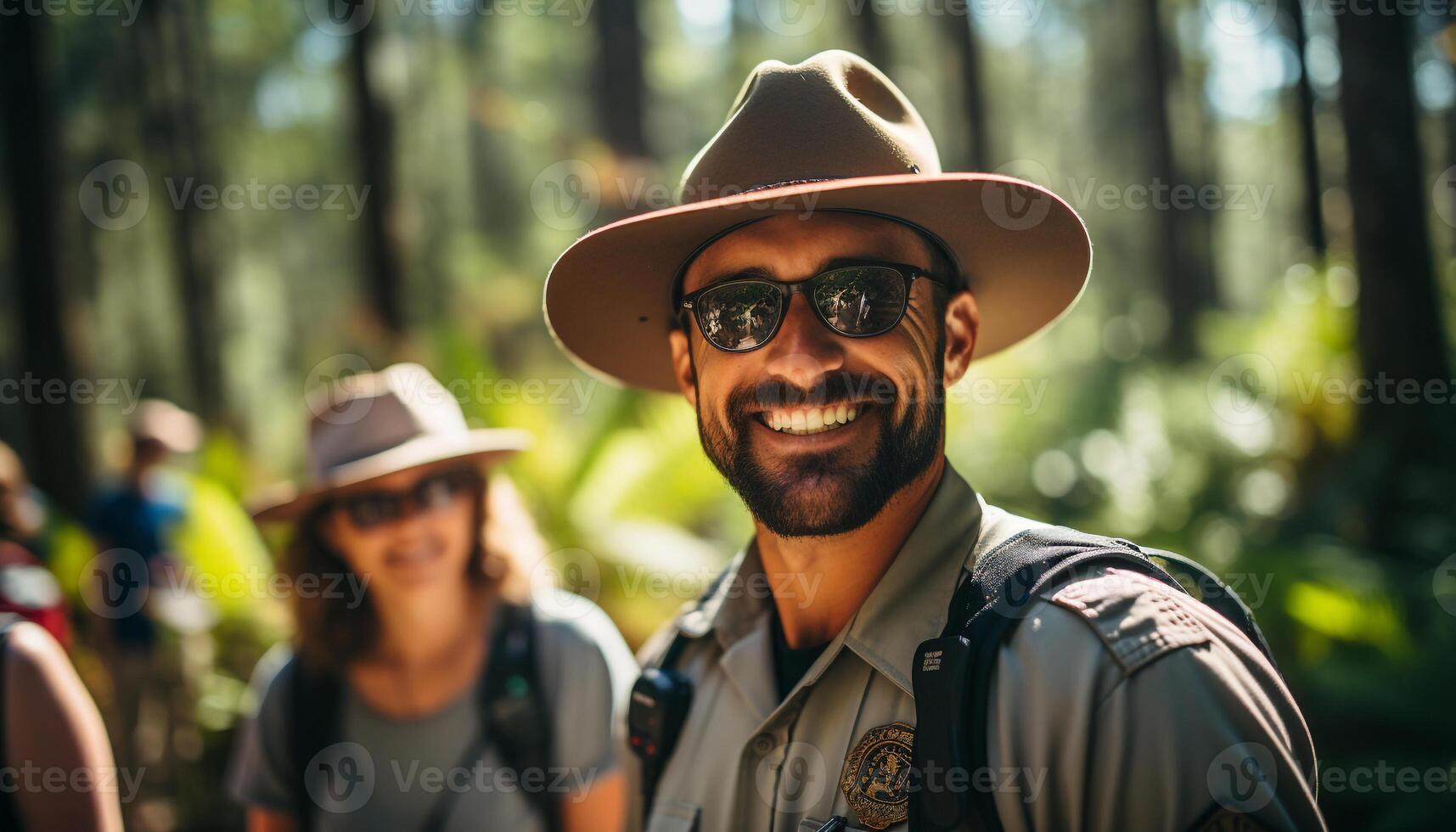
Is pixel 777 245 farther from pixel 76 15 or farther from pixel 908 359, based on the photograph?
pixel 76 15

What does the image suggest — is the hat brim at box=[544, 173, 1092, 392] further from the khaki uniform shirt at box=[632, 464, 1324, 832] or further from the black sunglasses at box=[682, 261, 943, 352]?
the khaki uniform shirt at box=[632, 464, 1324, 832]

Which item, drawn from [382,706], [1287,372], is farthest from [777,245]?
[1287,372]

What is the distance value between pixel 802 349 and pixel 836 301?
126mm

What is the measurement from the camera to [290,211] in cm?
2900

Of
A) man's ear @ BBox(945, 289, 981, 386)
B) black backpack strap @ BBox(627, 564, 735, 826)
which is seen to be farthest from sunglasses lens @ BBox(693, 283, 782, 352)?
black backpack strap @ BBox(627, 564, 735, 826)

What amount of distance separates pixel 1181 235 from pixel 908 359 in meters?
19.3

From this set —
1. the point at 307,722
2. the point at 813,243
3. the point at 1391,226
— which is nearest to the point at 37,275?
the point at 307,722

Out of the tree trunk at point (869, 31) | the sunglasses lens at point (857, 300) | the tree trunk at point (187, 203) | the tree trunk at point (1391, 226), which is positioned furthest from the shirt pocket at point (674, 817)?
the tree trunk at point (187, 203)

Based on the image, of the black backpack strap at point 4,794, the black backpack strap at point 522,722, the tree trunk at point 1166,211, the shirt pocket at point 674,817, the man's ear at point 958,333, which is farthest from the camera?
the tree trunk at point 1166,211

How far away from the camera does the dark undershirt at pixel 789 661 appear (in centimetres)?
212

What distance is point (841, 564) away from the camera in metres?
2.08

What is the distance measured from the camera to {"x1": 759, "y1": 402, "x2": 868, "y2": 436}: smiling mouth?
1927 millimetres

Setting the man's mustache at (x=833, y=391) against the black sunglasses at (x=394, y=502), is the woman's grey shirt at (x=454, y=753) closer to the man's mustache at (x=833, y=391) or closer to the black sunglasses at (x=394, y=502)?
the black sunglasses at (x=394, y=502)

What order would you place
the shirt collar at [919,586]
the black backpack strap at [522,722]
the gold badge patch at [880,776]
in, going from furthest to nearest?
the black backpack strap at [522,722]
the shirt collar at [919,586]
the gold badge patch at [880,776]
